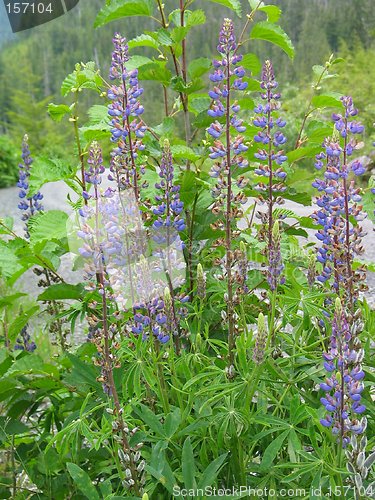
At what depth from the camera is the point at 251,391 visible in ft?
5.90

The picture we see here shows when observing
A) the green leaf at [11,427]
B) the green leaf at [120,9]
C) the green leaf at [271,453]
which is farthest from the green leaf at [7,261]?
the green leaf at [271,453]

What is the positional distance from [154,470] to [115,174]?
0.87 metres

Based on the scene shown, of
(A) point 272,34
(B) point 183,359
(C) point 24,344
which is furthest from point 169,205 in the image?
(C) point 24,344

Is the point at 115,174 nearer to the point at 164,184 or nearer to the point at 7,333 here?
the point at 164,184

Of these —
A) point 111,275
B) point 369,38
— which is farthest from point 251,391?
point 369,38

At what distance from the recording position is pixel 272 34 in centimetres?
258

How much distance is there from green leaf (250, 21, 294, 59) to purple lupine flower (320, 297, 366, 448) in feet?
4.56

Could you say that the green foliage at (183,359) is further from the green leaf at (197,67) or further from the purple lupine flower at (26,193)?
the purple lupine flower at (26,193)

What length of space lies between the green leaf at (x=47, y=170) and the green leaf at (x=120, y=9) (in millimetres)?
548

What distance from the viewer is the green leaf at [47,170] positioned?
2615 mm

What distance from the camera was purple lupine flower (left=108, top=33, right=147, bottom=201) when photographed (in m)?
2.04

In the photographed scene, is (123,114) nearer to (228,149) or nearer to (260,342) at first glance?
(228,149)

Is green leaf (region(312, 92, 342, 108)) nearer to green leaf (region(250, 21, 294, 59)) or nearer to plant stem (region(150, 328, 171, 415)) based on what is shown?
green leaf (region(250, 21, 294, 59))

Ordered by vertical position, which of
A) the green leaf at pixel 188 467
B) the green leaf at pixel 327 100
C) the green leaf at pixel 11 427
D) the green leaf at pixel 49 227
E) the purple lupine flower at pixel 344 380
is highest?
the green leaf at pixel 327 100
